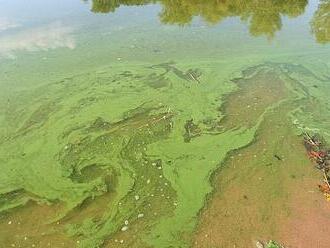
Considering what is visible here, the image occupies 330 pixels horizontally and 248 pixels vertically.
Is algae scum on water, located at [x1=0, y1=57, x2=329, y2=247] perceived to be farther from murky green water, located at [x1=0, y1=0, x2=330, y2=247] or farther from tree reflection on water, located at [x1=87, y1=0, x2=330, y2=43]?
tree reflection on water, located at [x1=87, y1=0, x2=330, y2=43]

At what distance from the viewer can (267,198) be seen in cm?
394

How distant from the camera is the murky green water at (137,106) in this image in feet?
12.6

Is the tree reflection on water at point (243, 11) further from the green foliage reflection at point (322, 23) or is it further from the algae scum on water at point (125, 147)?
the algae scum on water at point (125, 147)

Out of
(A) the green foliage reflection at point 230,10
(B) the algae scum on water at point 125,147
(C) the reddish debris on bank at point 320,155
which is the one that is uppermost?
(A) the green foliage reflection at point 230,10

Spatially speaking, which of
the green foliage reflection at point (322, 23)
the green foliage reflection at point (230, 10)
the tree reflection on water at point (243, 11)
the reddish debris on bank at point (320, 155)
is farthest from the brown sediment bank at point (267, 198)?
the green foliage reflection at point (230, 10)

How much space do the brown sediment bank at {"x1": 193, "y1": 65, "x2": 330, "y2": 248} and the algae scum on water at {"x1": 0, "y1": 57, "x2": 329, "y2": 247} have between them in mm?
126

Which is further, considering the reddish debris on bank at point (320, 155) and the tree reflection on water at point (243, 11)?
the tree reflection on water at point (243, 11)

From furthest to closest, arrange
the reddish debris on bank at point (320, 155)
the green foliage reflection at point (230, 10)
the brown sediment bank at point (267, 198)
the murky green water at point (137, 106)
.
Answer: the green foliage reflection at point (230, 10)
the reddish debris on bank at point (320, 155)
the murky green water at point (137, 106)
the brown sediment bank at point (267, 198)

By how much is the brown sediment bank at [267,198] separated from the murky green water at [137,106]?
0.40 feet

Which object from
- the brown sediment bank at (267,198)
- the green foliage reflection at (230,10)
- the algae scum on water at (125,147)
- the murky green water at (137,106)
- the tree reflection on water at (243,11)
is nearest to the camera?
the brown sediment bank at (267,198)

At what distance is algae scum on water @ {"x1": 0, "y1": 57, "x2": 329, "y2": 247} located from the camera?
374cm

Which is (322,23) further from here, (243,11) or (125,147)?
(125,147)

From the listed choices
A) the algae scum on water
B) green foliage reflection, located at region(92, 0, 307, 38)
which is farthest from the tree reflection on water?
the algae scum on water

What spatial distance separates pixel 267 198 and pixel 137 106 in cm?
205
